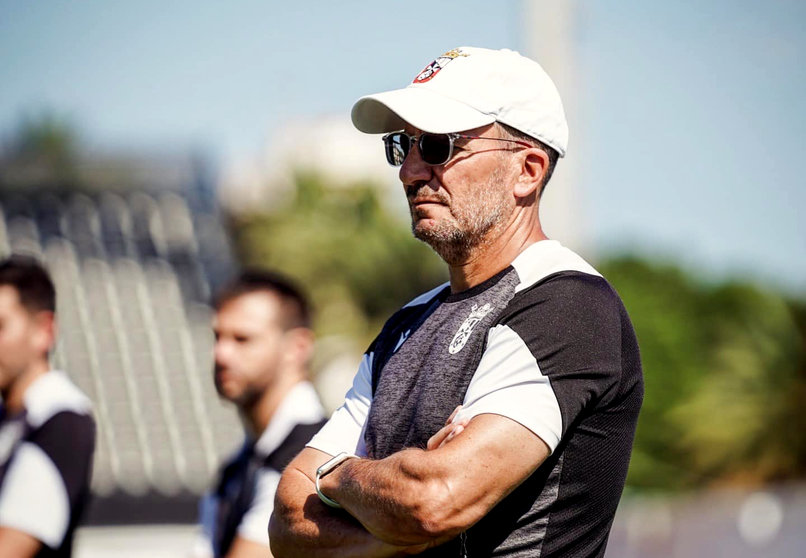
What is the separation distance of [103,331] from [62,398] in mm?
10177

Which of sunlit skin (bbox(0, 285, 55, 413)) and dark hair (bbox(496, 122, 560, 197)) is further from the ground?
dark hair (bbox(496, 122, 560, 197))

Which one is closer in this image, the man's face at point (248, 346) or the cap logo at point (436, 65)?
the cap logo at point (436, 65)

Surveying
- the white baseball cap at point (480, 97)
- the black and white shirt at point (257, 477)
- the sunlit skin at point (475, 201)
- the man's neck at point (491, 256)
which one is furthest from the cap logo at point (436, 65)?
the black and white shirt at point (257, 477)

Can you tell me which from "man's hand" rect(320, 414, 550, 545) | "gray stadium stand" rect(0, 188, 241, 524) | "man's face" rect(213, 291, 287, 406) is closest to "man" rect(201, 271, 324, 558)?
"man's face" rect(213, 291, 287, 406)

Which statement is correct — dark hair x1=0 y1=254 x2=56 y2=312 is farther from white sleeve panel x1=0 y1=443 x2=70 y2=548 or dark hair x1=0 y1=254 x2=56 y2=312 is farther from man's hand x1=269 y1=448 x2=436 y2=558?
man's hand x1=269 y1=448 x2=436 y2=558

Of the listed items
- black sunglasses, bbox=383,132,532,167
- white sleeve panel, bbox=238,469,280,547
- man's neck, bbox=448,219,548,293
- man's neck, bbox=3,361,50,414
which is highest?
black sunglasses, bbox=383,132,532,167

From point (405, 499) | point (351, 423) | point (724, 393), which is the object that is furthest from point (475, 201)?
point (724, 393)

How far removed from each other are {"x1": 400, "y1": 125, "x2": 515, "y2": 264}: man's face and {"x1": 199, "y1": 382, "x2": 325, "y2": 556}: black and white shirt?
1639 mm

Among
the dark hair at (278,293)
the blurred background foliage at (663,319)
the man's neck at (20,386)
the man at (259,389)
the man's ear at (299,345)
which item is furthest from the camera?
the blurred background foliage at (663,319)

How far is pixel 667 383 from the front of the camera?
82.9ft

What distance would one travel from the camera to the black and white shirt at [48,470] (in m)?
3.95

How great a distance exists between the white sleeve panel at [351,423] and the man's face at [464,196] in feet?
1.46

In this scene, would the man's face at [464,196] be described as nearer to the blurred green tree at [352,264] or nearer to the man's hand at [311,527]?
the man's hand at [311,527]

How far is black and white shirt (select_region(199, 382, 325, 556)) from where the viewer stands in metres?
3.95
